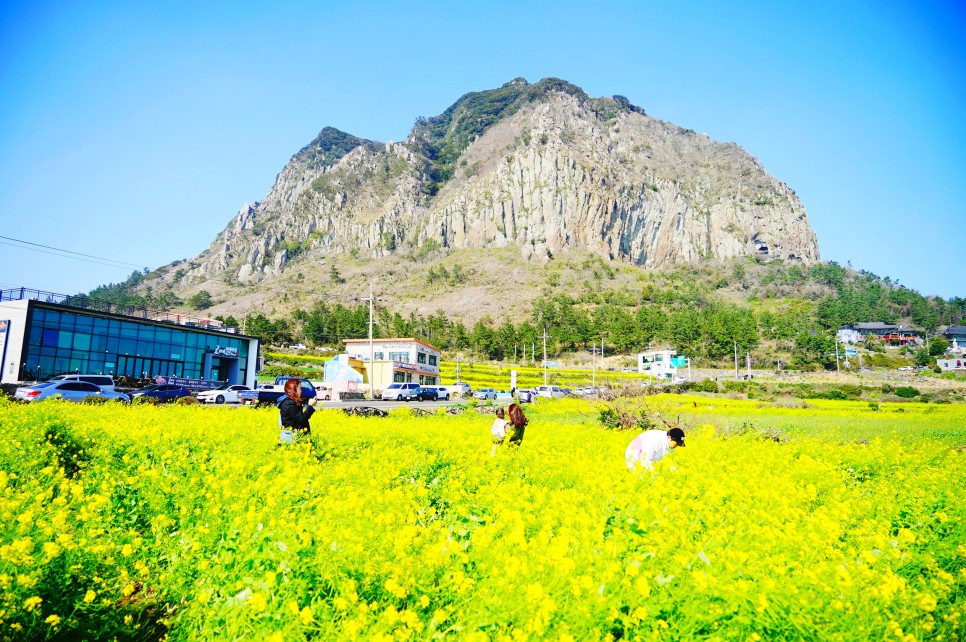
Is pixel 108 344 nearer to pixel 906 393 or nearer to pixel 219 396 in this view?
pixel 219 396

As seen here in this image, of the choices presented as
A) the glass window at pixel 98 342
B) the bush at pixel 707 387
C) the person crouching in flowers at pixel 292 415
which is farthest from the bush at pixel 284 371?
the person crouching in flowers at pixel 292 415

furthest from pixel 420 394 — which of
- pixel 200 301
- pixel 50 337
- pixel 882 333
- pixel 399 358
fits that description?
pixel 200 301

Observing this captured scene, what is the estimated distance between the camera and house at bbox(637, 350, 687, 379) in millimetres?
81250

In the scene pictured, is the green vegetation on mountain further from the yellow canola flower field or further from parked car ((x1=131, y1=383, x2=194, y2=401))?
the yellow canola flower field

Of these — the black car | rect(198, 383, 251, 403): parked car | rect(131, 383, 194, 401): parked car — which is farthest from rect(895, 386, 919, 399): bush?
rect(131, 383, 194, 401): parked car

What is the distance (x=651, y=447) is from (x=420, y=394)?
36.8 metres

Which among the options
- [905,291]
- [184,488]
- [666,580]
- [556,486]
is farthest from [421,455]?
[905,291]

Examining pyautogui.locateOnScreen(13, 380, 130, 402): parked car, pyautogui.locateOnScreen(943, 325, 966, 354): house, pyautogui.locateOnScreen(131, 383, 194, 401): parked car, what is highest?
pyautogui.locateOnScreen(943, 325, 966, 354): house

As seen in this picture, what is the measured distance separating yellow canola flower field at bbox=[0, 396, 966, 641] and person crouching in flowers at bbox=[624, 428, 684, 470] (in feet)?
1.08

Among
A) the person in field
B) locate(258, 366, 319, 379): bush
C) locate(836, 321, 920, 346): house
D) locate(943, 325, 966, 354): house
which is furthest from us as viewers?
locate(836, 321, 920, 346): house

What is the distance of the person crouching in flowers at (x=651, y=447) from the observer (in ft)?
24.7

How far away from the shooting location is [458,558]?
3723 millimetres

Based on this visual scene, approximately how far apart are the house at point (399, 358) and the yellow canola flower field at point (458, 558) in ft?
161

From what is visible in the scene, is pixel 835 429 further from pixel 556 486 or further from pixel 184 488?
pixel 184 488
